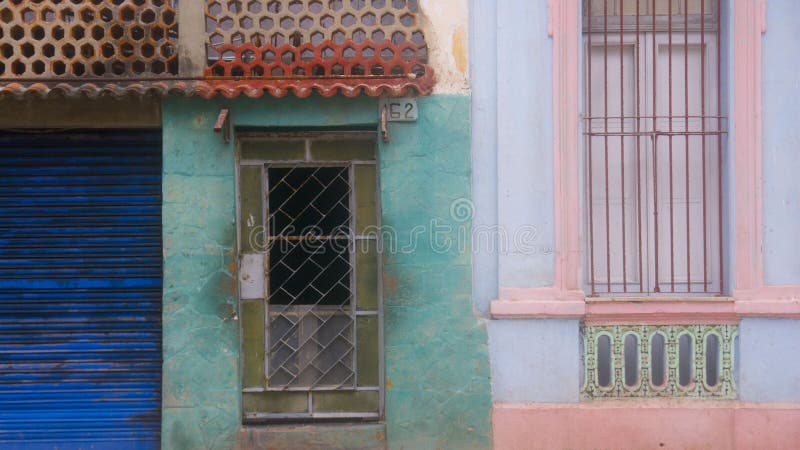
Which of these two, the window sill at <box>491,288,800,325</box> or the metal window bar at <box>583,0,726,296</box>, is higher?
the metal window bar at <box>583,0,726,296</box>

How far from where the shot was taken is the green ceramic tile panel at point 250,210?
585 cm

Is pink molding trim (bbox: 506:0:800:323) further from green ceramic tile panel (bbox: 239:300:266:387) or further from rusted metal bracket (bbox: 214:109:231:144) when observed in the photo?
rusted metal bracket (bbox: 214:109:231:144)

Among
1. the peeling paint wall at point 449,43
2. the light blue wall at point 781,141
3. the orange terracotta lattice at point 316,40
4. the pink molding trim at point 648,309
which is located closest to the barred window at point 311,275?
the orange terracotta lattice at point 316,40

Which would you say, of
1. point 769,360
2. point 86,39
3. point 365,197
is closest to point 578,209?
point 365,197

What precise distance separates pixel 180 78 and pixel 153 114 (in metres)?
0.39

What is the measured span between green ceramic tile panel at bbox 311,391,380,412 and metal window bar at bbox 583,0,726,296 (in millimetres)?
1979

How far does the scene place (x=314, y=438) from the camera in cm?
571

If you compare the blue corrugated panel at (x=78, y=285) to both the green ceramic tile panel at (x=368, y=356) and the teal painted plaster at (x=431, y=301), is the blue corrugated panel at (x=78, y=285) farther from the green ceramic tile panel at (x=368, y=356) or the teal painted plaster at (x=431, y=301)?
the teal painted plaster at (x=431, y=301)

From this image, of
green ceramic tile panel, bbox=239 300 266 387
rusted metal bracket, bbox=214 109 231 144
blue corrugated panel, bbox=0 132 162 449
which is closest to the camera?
rusted metal bracket, bbox=214 109 231 144

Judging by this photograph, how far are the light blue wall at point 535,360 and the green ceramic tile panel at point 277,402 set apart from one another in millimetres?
1536

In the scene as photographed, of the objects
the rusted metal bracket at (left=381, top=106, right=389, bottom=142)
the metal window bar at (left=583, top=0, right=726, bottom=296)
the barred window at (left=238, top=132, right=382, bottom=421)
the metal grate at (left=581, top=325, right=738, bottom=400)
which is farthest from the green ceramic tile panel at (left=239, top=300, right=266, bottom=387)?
the metal window bar at (left=583, top=0, right=726, bottom=296)

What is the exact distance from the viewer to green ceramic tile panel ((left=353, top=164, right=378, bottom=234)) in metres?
5.86

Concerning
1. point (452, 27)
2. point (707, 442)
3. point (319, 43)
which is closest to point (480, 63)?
point (452, 27)

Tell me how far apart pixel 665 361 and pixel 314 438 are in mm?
2794
